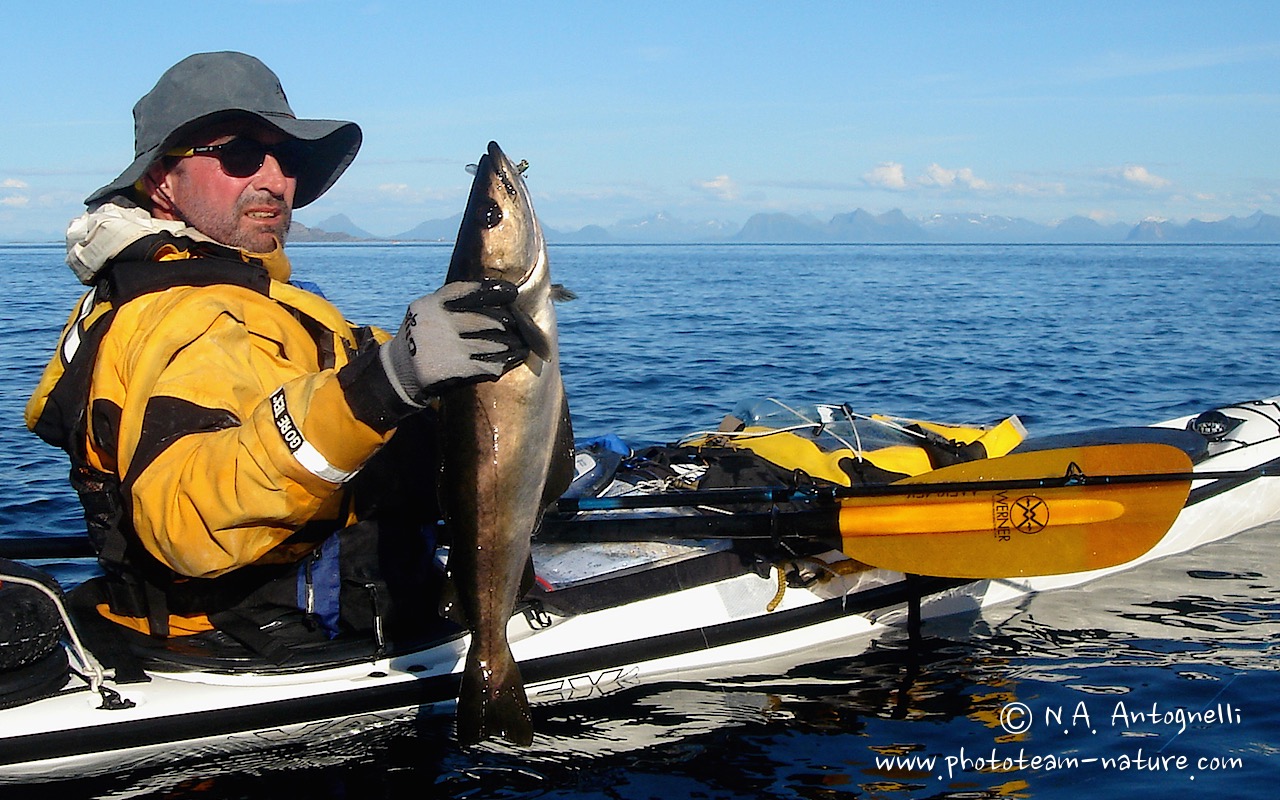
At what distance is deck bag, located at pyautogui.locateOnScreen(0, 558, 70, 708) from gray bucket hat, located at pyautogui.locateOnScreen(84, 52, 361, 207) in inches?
55.7

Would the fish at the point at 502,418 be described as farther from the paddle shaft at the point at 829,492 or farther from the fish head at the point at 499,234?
the paddle shaft at the point at 829,492

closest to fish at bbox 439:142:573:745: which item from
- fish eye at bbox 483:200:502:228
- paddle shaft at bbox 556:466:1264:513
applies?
fish eye at bbox 483:200:502:228

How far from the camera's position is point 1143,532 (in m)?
5.52

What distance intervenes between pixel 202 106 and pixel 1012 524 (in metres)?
3.97

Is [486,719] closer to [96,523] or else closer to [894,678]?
[96,523]

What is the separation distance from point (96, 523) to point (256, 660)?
81cm

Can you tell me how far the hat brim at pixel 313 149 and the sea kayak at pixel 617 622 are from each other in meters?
1.49

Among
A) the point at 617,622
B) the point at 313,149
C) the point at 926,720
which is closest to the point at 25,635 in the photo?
the point at 313,149

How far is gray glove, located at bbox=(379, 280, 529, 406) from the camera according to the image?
2.81m

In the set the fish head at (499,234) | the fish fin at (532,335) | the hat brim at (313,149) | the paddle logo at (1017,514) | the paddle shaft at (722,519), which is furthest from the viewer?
the paddle logo at (1017,514)

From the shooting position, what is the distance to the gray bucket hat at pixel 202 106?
3.94 m

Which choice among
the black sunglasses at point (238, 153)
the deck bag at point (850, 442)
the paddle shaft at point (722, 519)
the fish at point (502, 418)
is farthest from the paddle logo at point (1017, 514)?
the black sunglasses at point (238, 153)

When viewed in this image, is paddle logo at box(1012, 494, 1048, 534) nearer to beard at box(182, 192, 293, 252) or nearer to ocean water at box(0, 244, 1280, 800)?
ocean water at box(0, 244, 1280, 800)

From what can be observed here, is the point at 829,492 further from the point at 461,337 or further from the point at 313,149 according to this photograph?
the point at 461,337
